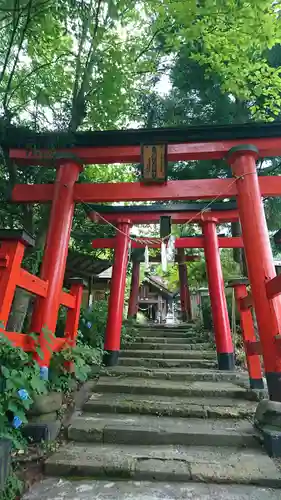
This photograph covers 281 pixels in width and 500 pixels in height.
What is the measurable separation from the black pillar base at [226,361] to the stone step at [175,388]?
1014mm

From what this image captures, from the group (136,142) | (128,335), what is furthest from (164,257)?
(128,335)

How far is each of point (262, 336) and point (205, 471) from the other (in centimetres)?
157

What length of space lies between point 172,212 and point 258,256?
137 inches

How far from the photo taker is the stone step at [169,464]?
2.71 metres

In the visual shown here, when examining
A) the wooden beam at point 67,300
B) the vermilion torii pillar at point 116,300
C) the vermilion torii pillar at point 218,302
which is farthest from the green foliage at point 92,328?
the vermilion torii pillar at point 218,302

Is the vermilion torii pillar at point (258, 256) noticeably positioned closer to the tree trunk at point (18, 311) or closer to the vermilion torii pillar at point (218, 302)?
the vermilion torii pillar at point (218, 302)

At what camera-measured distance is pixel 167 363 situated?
20.8ft

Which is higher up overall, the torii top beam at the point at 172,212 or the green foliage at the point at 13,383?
the torii top beam at the point at 172,212

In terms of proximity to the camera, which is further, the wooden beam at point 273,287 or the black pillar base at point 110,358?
the black pillar base at point 110,358

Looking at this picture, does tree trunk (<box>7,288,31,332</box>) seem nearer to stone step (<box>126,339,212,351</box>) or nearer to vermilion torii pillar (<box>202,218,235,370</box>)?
stone step (<box>126,339,212,351</box>)

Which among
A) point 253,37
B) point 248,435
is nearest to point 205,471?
point 248,435

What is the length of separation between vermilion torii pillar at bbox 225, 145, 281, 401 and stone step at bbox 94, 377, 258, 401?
3.74ft

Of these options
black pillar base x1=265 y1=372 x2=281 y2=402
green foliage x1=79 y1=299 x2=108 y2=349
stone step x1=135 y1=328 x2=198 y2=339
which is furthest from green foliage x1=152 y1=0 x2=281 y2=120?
stone step x1=135 y1=328 x2=198 y2=339

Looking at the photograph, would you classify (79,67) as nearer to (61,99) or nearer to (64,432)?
(61,99)
